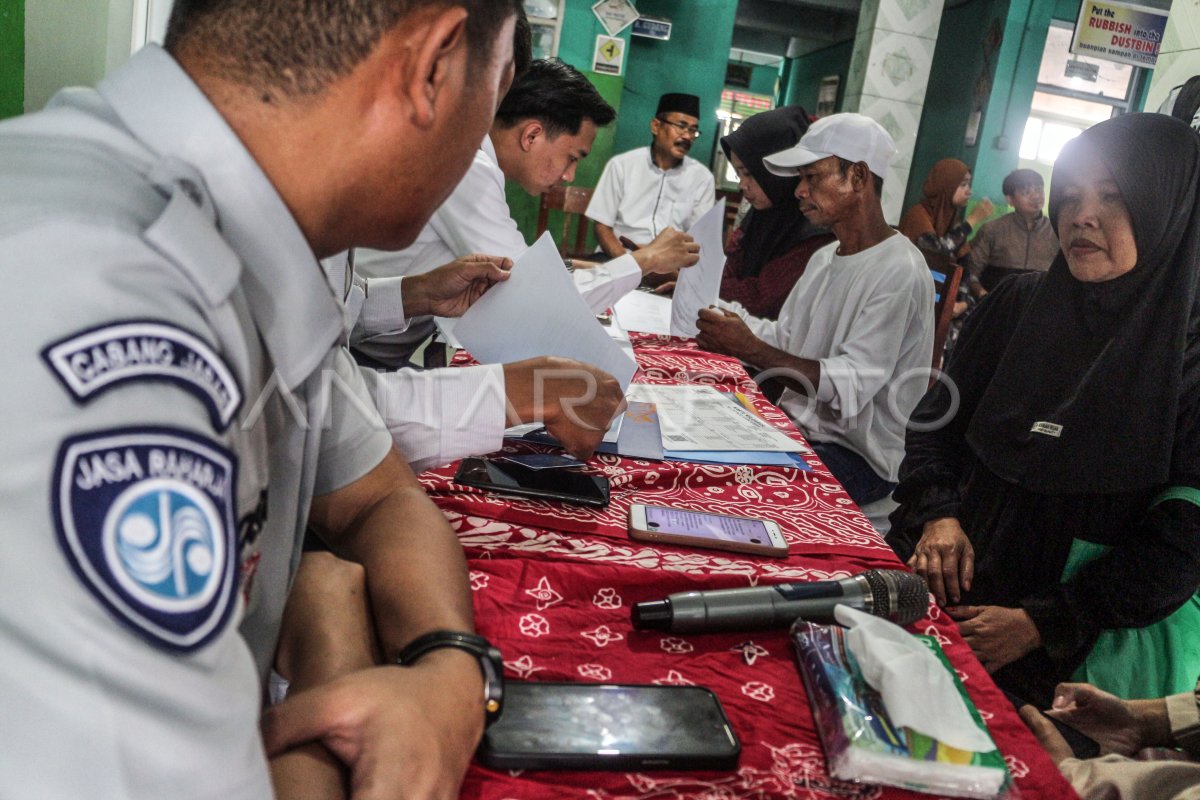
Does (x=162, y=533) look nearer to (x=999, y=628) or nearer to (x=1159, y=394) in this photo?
(x=999, y=628)

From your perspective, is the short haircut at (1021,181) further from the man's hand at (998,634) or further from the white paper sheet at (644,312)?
the man's hand at (998,634)

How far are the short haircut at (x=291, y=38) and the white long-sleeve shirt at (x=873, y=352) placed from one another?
191 centimetres

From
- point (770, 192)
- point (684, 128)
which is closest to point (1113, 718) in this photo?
point (770, 192)

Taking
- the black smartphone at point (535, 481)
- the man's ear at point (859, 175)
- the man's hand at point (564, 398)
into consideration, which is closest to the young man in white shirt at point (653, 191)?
the man's ear at point (859, 175)

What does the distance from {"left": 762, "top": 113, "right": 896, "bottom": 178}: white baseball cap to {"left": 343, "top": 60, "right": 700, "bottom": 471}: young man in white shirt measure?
1.35 feet

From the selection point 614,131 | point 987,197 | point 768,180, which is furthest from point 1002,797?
point 987,197

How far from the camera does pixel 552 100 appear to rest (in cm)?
244

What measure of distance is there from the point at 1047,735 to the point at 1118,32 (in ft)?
27.0

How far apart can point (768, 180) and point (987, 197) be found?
657 cm

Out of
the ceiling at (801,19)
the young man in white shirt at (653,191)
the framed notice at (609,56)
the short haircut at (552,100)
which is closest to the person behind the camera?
the short haircut at (552,100)

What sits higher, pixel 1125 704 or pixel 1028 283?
pixel 1028 283

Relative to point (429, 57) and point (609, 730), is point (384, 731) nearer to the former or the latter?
point (609, 730)

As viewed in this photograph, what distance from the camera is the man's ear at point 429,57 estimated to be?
0.57 meters

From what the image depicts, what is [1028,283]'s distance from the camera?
77.1 inches
